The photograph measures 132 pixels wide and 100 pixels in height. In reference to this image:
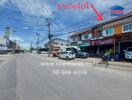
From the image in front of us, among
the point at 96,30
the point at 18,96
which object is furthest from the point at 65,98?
the point at 96,30

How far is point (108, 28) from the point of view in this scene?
3378cm

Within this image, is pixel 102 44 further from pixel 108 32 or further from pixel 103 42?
pixel 108 32

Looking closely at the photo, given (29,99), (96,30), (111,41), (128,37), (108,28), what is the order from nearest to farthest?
(29,99) < (128,37) < (111,41) < (108,28) < (96,30)

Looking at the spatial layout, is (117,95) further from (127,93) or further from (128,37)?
(128,37)

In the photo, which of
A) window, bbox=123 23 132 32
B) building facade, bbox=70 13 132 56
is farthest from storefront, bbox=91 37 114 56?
window, bbox=123 23 132 32

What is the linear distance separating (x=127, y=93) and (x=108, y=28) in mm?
28503

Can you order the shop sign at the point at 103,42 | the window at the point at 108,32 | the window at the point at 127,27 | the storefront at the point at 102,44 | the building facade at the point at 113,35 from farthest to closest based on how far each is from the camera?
the window at the point at 108,32 → the window at the point at 127,27 → the storefront at the point at 102,44 → the shop sign at the point at 103,42 → the building facade at the point at 113,35

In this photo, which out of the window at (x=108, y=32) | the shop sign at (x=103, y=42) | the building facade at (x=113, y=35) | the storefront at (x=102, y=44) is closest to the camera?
the building facade at (x=113, y=35)

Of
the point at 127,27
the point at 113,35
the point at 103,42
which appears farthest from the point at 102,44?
the point at 127,27

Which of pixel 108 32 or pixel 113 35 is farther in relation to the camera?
pixel 108 32

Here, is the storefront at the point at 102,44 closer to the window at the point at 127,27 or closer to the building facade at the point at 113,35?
the building facade at the point at 113,35

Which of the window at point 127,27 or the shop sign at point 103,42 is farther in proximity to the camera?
the window at point 127,27

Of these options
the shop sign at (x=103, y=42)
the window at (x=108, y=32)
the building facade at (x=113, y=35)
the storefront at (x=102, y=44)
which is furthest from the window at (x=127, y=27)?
the shop sign at (x=103, y=42)

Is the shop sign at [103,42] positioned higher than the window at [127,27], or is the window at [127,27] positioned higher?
the window at [127,27]
